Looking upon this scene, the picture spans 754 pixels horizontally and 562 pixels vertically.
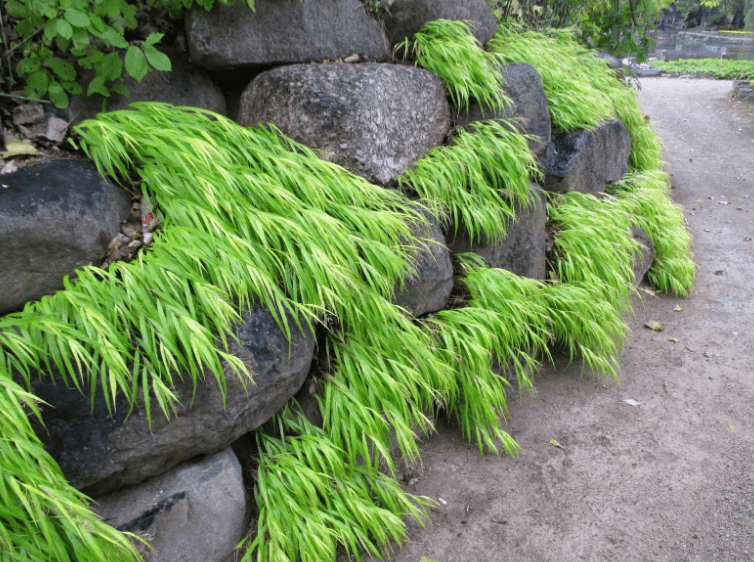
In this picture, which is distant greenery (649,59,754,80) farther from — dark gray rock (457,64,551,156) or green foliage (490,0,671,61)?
dark gray rock (457,64,551,156)

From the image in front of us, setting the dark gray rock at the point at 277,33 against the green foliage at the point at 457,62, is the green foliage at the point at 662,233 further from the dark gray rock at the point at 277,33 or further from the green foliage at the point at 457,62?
the dark gray rock at the point at 277,33

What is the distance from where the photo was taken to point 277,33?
295 centimetres

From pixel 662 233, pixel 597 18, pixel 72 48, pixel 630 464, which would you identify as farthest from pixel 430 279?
pixel 597 18

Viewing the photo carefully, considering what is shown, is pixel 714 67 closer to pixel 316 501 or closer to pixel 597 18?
pixel 597 18

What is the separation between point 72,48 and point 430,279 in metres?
2.06

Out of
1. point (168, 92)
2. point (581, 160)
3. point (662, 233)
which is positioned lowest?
point (662, 233)

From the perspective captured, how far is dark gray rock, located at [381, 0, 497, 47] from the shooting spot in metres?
3.63

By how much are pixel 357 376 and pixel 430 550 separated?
2.79ft

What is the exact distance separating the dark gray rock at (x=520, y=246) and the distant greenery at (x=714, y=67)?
14.6 m

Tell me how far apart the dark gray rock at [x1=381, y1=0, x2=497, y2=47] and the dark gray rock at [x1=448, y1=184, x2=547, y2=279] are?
1.40 metres

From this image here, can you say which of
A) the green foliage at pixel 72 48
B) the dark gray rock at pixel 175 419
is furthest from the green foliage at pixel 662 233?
the green foliage at pixel 72 48

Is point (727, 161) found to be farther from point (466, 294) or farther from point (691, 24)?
point (691, 24)

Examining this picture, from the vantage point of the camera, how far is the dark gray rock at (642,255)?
445 cm

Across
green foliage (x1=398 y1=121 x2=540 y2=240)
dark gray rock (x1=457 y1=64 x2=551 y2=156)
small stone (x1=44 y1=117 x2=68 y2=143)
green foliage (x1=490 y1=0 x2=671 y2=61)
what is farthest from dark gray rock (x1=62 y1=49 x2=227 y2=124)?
green foliage (x1=490 y1=0 x2=671 y2=61)
